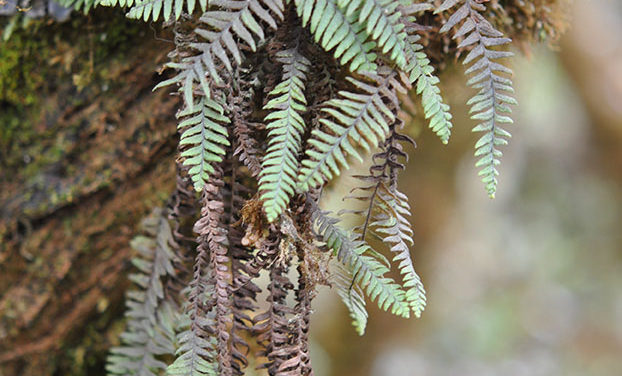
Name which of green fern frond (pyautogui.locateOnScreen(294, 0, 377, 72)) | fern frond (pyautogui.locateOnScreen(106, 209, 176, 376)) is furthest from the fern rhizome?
fern frond (pyautogui.locateOnScreen(106, 209, 176, 376))

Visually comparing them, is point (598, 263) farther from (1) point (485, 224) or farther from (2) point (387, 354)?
(2) point (387, 354)

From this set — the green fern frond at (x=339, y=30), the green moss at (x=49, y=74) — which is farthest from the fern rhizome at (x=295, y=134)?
the green moss at (x=49, y=74)

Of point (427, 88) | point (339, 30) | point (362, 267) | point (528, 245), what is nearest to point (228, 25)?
point (339, 30)

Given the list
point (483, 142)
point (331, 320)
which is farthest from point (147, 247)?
point (331, 320)

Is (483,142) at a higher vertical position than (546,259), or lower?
lower

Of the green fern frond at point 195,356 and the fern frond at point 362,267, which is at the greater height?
the fern frond at point 362,267

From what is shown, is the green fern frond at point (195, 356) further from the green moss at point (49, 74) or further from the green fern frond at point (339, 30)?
the green moss at point (49, 74)

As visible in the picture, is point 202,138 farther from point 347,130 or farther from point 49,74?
point 49,74
